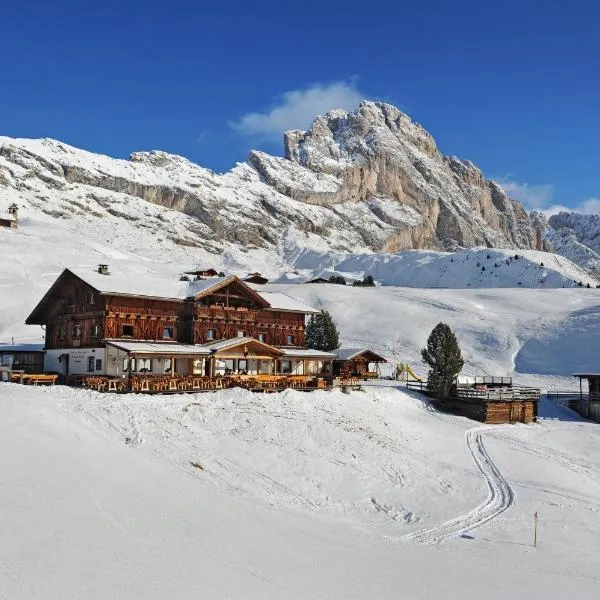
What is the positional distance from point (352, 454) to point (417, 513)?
6.32m

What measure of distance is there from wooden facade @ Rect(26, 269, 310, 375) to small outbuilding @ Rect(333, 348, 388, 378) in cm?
689

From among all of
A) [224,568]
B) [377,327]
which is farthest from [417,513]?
[377,327]

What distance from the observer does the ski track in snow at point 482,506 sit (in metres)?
23.0

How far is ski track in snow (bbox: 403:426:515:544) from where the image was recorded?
2302cm

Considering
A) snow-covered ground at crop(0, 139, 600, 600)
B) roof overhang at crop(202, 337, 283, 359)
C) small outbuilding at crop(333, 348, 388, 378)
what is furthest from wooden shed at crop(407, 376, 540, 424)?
roof overhang at crop(202, 337, 283, 359)

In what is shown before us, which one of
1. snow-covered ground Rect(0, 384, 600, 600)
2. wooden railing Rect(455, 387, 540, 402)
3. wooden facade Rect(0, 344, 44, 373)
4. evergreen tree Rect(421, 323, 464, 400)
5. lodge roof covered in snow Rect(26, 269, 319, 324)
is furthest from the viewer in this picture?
evergreen tree Rect(421, 323, 464, 400)

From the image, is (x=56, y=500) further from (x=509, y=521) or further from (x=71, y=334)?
(x=71, y=334)

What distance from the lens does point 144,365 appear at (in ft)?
146

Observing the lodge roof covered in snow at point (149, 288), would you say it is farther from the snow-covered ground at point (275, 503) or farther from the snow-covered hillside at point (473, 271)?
the snow-covered hillside at point (473, 271)

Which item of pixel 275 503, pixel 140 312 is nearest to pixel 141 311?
pixel 140 312

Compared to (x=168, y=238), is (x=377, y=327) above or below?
below

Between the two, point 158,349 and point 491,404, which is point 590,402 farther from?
point 158,349

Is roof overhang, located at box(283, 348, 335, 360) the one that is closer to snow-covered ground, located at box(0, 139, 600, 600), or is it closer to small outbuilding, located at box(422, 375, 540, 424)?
snow-covered ground, located at box(0, 139, 600, 600)

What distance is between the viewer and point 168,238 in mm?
194250
